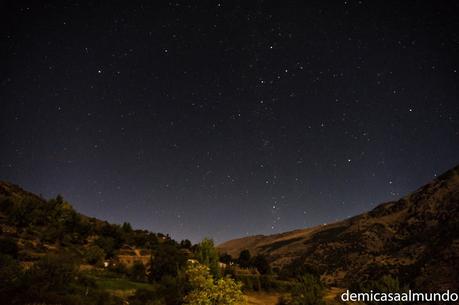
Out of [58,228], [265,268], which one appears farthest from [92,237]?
[265,268]

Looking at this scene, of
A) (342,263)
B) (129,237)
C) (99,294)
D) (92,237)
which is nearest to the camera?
(99,294)

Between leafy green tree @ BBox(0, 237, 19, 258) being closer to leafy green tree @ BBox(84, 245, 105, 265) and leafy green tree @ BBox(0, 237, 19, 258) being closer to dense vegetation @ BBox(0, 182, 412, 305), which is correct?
dense vegetation @ BBox(0, 182, 412, 305)

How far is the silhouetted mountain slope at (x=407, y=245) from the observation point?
39.9 m

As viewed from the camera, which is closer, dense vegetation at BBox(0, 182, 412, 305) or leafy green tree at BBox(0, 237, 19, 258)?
dense vegetation at BBox(0, 182, 412, 305)

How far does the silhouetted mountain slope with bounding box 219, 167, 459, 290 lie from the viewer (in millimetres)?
39909

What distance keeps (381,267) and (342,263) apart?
37.2 feet

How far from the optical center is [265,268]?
46281mm

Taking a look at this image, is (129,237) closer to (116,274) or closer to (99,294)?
(116,274)

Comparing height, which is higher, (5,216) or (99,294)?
(5,216)

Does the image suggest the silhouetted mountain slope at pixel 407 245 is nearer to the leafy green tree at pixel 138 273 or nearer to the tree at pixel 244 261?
the tree at pixel 244 261

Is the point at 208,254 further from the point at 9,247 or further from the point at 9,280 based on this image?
the point at 9,280

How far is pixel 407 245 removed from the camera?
54.3 metres

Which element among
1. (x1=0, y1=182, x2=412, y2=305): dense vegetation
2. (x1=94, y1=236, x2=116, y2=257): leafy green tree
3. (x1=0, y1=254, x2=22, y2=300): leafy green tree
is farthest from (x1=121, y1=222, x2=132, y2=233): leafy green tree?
(x1=0, y1=254, x2=22, y2=300): leafy green tree

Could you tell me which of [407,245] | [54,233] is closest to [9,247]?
[54,233]
